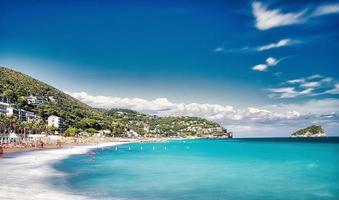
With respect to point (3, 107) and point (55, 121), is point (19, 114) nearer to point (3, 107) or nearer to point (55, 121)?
point (3, 107)

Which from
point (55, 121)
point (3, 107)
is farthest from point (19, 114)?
point (55, 121)

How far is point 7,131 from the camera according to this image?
109m

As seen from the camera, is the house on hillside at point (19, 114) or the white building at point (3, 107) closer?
the white building at point (3, 107)

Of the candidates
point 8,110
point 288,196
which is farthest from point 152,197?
point 8,110

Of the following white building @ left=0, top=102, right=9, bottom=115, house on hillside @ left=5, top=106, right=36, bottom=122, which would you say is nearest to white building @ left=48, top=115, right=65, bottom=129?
house on hillside @ left=5, top=106, right=36, bottom=122

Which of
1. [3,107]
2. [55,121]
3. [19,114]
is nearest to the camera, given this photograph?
[3,107]

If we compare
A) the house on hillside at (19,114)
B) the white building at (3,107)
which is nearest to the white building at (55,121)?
the house on hillside at (19,114)

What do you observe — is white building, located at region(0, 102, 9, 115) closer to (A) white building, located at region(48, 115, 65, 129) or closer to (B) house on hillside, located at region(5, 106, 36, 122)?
(B) house on hillside, located at region(5, 106, 36, 122)

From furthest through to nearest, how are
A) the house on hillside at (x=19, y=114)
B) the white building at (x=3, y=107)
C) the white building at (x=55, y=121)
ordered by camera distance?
the white building at (x=55, y=121)
the house on hillside at (x=19, y=114)
the white building at (x=3, y=107)

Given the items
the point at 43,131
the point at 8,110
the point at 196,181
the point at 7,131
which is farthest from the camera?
the point at 8,110

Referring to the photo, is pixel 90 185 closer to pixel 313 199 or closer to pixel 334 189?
pixel 313 199

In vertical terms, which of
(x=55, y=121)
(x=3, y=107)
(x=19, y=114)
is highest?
(x=3, y=107)

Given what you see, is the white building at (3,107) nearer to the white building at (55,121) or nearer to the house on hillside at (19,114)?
the house on hillside at (19,114)

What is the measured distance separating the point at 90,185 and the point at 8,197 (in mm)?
8276
